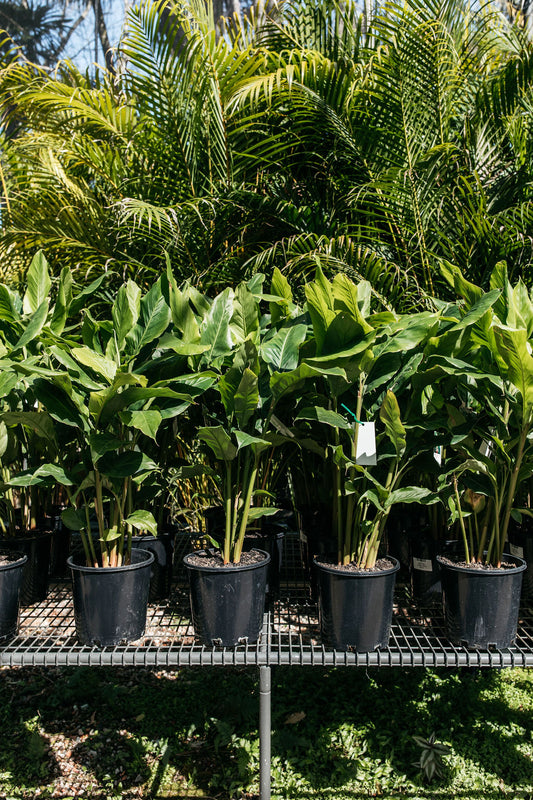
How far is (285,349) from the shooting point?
4.38ft

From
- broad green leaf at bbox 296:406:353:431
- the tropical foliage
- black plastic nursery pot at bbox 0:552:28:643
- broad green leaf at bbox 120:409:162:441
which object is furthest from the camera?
the tropical foliage

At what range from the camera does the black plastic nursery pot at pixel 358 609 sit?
130 centimetres

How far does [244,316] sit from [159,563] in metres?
0.80

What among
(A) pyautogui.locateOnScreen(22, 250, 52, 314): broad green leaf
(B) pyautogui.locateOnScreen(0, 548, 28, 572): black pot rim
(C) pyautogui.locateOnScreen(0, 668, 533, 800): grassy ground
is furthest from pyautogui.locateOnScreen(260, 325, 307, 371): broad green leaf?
(C) pyautogui.locateOnScreen(0, 668, 533, 800): grassy ground

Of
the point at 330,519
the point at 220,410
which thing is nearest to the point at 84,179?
the point at 220,410

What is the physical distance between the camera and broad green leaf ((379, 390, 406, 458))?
1.22 m

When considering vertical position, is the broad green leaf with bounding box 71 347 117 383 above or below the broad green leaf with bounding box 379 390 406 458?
above

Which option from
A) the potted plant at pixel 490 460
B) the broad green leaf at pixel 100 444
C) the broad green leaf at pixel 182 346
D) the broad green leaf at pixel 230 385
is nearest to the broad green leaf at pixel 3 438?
the broad green leaf at pixel 100 444

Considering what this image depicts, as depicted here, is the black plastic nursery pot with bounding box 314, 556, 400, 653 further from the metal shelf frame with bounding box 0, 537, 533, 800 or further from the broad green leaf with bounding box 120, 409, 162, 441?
the broad green leaf with bounding box 120, 409, 162, 441

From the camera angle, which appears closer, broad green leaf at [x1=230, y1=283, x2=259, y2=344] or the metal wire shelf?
the metal wire shelf

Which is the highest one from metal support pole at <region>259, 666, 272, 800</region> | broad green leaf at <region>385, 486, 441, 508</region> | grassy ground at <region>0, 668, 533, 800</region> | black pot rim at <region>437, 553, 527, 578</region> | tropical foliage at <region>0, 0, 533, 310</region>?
tropical foliage at <region>0, 0, 533, 310</region>

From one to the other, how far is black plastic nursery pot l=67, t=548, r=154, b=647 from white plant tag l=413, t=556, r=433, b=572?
804 millimetres

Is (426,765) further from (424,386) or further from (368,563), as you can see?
(424,386)

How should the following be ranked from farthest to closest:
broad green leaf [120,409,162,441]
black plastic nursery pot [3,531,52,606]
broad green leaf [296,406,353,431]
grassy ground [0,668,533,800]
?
1. grassy ground [0,668,533,800]
2. black plastic nursery pot [3,531,52,606]
3. broad green leaf [296,406,353,431]
4. broad green leaf [120,409,162,441]
